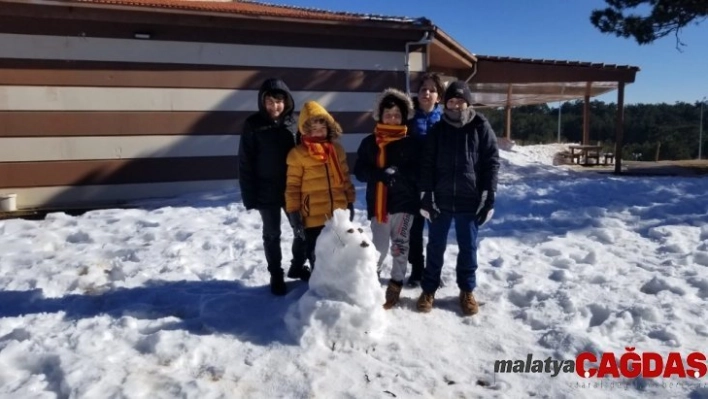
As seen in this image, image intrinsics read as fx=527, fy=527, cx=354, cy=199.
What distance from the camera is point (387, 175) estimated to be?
135 inches

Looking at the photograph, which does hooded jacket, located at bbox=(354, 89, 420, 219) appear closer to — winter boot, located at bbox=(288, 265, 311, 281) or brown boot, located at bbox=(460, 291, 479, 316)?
brown boot, located at bbox=(460, 291, 479, 316)

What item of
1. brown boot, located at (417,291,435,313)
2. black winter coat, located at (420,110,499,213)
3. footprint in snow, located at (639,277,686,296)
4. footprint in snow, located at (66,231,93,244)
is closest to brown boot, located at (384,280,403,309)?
brown boot, located at (417,291,435,313)

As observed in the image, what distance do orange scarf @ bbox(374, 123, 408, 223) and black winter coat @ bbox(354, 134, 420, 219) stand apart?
0.02 metres

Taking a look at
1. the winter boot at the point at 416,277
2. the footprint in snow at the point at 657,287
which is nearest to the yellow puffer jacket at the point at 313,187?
the winter boot at the point at 416,277

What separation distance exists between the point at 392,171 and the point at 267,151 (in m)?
0.85

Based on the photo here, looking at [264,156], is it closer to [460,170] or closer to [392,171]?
[392,171]

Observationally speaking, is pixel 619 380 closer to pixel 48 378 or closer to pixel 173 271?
pixel 48 378

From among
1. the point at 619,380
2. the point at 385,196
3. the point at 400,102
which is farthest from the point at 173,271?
the point at 619,380

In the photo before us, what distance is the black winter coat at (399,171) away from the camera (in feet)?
11.5

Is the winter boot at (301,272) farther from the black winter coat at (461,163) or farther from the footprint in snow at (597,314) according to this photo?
the footprint in snow at (597,314)

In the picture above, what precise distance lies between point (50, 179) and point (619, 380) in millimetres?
7165

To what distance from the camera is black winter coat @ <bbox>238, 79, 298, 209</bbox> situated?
Answer: 11.5 ft

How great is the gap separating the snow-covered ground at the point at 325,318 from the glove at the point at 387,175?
1.42ft

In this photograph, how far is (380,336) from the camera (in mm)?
3129
